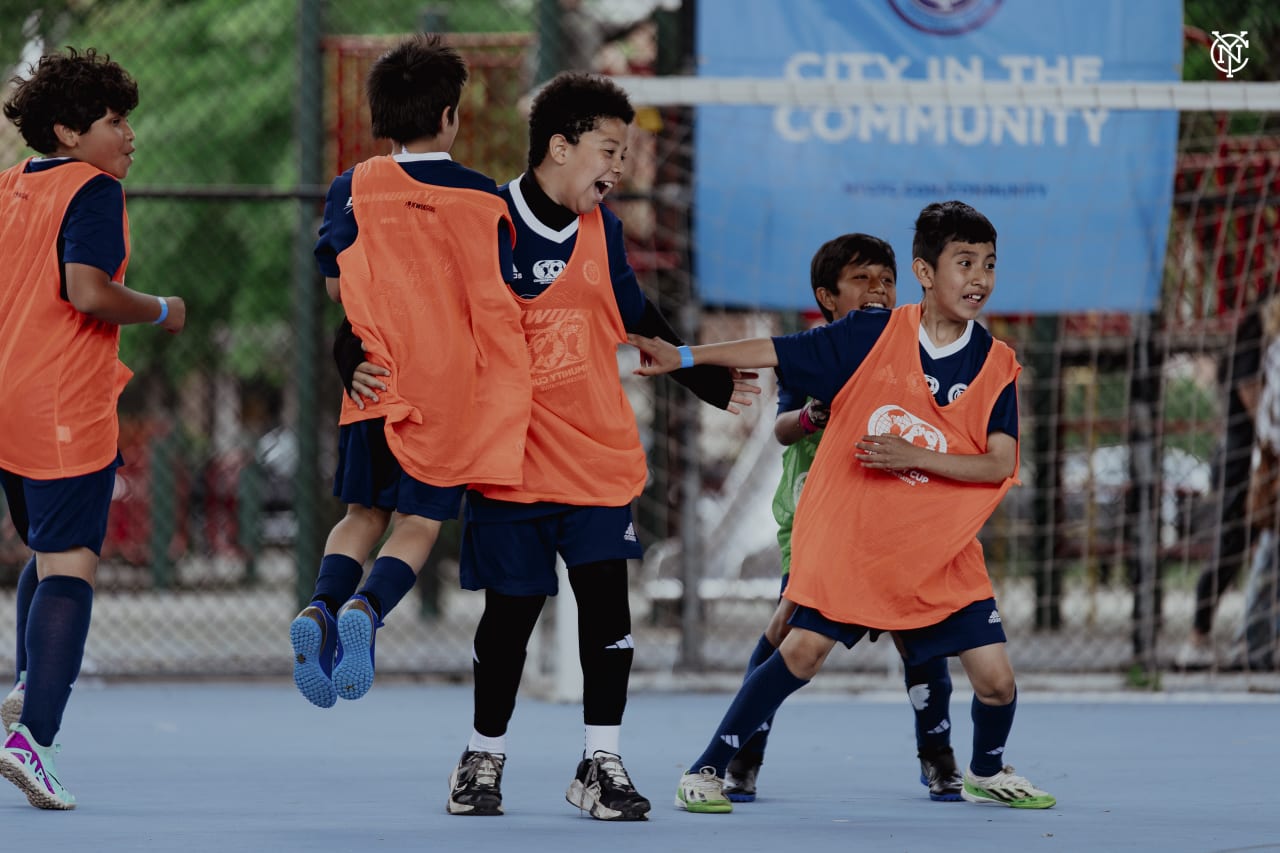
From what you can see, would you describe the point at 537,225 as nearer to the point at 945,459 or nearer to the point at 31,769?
the point at 945,459

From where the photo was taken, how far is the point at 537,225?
13.4 ft

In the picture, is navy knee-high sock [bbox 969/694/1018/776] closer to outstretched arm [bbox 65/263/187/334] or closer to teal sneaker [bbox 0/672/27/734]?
outstretched arm [bbox 65/263/187/334]

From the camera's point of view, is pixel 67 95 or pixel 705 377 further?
pixel 705 377

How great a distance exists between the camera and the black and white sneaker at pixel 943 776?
4.44 meters

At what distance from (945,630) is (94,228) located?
2.29 m

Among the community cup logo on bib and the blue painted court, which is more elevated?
the community cup logo on bib

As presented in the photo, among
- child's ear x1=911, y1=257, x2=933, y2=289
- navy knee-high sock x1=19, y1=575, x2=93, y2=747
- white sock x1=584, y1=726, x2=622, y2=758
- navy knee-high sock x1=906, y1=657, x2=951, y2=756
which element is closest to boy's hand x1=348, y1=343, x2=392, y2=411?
navy knee-high sock x1=19, y1=575, x2=93, y2=747

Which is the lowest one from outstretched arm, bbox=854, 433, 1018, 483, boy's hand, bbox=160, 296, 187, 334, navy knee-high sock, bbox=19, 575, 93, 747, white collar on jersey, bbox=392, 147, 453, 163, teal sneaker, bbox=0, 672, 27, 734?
teal sneaker, bbox=0, 672, 27, 734

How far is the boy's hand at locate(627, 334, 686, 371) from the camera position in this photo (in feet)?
13.6

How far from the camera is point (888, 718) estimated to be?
645 centimetres

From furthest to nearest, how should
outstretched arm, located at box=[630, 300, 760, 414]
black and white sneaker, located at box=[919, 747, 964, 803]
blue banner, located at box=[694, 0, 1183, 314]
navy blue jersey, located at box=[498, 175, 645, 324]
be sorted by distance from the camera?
1. blue banner, located at box=[694, 0, 1183, 314]
2. black and white sneaker, located at box=[919, 747, 964, 803]
3. outstretched arm, located at box=[630, 300, 760, 414]
4. navy blue jersey, located at box=[498, 175, 645, 324]

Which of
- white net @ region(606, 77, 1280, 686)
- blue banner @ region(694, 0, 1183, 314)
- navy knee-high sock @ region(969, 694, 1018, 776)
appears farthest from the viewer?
blue banner @ region(694, 0, 1183, 314)

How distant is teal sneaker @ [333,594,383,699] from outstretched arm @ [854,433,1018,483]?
1239 millimetres

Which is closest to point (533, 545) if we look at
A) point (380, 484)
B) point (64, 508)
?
point (380, 484)
